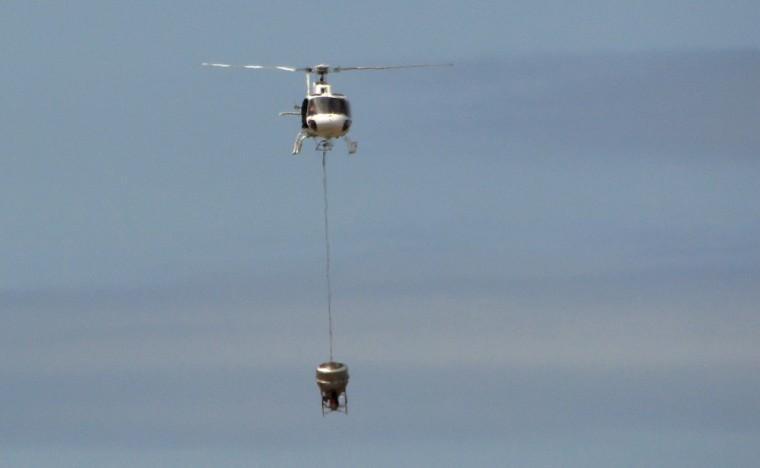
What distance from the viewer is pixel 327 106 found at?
70875 millimetres

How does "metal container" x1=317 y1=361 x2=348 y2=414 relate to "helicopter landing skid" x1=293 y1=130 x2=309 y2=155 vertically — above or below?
below

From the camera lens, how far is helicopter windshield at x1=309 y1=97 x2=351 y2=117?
70.8 m

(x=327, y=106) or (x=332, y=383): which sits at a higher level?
(x=327, y=106)

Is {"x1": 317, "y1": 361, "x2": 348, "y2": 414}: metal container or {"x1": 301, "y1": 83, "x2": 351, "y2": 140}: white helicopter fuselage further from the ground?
{"x1": 301, "y1": 83, "x2": 351, "y2": 140}: white helicopter fuselage

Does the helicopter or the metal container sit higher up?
the helicopter

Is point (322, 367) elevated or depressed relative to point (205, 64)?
depressed

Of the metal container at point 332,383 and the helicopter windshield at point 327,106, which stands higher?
the helicopter windshield at point 327,106

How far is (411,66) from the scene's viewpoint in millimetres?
69188

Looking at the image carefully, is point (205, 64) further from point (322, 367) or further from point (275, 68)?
point (322, 367)

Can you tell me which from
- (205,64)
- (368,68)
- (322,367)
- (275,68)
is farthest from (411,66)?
(322,367)

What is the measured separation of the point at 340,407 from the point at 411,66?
834 inches

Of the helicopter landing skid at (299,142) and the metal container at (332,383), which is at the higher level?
the helicopter landing skid at (299,142)

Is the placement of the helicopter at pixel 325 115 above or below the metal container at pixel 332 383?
above

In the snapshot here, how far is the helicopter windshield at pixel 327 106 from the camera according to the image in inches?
2788
